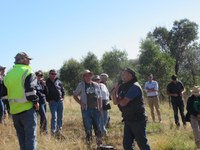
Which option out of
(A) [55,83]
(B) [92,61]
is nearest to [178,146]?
(A) [55,83]

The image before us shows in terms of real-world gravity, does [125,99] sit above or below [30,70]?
below

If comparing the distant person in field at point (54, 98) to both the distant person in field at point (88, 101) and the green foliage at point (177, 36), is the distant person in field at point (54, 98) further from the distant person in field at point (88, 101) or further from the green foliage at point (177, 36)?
the green foliage at point (177, 36)

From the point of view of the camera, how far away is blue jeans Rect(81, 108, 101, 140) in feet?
29.4

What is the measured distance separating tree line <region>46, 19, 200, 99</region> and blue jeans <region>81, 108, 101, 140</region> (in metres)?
22.0

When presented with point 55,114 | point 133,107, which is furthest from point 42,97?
point 133,107

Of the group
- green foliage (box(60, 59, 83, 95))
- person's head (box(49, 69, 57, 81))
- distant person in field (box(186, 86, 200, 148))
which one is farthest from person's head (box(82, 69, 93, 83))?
green foliage (box(60, 59, 83, 95))

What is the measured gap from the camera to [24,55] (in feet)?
22.6

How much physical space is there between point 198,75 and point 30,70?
5009cm

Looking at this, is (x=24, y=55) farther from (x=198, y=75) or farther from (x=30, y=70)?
(x=198, y=75)

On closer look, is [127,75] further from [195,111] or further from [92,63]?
[92,63]

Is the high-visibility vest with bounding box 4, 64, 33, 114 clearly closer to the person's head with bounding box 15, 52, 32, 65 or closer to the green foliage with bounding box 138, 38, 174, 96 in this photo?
the person's head with bounding box 15, 52, 32, 65

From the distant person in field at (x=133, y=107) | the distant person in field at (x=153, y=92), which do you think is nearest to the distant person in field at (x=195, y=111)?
the distant person in field at (x=133, y=107)

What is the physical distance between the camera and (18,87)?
682 centimetres

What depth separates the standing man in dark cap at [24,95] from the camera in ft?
22.1
